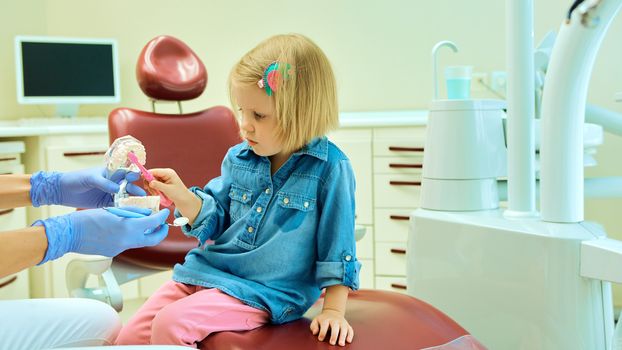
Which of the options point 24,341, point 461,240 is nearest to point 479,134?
point 461,240

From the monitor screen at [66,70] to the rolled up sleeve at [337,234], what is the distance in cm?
254

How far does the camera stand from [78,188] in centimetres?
147

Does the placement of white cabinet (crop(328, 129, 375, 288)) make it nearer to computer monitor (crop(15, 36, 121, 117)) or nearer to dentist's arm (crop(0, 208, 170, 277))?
computer monitor (crop(15, 36, 121, 117))

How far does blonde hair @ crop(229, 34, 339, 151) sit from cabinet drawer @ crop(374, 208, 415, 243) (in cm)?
164

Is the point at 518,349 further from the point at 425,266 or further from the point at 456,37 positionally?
the point at 456,37

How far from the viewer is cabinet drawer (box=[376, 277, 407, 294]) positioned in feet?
9.50

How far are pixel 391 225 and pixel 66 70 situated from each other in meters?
1.79

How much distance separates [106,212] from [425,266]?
0.74 m

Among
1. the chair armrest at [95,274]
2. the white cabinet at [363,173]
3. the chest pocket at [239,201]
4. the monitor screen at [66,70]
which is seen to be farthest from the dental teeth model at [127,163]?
the monitor screen at [66,70]

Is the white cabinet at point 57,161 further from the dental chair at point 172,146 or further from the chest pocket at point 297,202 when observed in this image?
the chest pocket at point 297,202

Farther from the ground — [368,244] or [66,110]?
[66,110]

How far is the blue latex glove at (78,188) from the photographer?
4.58 feet

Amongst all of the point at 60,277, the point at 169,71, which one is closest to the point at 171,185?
the point at 169,71

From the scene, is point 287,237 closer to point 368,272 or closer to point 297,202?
point 297,202
